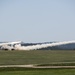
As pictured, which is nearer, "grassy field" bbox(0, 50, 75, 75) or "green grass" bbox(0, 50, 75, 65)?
"grassy field" bbox(0, 50, 75, 75)

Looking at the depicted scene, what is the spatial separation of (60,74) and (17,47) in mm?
75985

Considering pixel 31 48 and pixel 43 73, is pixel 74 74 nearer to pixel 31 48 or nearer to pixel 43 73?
pixel 43 73

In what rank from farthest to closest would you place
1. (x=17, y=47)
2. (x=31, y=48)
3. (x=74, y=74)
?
(x=31, y=48), (x=17, y=47), (x=74, y=74)

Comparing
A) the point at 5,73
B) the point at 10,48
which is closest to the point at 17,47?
the point at 10,48

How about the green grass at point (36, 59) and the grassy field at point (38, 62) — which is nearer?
the grassy field at point (38, 62)

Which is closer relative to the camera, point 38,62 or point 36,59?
point 38,62

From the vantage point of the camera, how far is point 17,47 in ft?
349

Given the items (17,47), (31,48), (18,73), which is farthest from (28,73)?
(31,48)

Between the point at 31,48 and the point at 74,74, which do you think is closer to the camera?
the point at 74,74

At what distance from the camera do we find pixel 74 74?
→ 30.6 m

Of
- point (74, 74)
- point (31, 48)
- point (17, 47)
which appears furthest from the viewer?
point (31, 48)

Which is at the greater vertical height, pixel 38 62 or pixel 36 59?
pixel 36 59

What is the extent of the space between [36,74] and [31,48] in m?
83.0

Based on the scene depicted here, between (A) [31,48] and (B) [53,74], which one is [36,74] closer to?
(B) [53,74]
